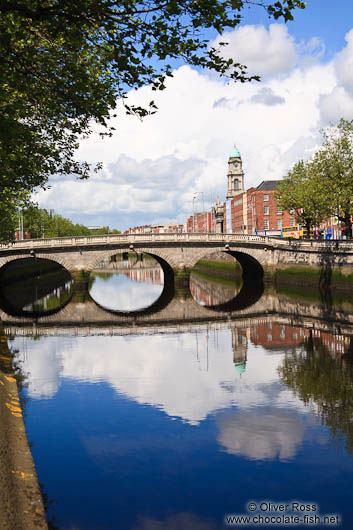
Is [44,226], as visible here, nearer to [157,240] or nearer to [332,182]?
[157,240]

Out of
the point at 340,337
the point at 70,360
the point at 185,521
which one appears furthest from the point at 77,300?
the point at 185,521

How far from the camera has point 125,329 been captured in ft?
109

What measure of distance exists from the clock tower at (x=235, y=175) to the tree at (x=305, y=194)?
84.3m

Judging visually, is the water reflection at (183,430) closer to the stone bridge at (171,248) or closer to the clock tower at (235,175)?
the stone bridge at (171,248)

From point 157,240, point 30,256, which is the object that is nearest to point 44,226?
point 30,256

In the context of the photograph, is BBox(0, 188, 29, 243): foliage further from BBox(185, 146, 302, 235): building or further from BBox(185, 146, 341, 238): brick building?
BBox(185, 146, 341, 238): brick building

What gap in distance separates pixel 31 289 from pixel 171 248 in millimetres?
19407

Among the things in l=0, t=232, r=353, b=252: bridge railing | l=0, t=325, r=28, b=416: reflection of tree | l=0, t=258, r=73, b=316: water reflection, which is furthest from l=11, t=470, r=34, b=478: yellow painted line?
l=0, t=232, r=353, b=252: bridge railing

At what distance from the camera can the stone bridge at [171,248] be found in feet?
180

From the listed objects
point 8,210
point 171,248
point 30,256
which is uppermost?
point 8,210

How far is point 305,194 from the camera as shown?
47.7 meters

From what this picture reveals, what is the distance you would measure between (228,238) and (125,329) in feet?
93.1

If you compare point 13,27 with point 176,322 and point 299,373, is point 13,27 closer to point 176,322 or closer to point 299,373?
point 299,373

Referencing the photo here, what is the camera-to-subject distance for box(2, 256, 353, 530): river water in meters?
10.3
